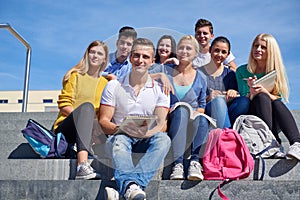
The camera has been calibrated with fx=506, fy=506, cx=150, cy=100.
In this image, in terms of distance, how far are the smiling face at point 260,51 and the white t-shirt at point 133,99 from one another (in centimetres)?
80

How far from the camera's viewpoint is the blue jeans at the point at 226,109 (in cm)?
319

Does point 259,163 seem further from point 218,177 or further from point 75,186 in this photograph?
point 75,186

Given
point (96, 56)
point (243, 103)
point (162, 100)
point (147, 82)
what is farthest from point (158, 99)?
point (96, 56)

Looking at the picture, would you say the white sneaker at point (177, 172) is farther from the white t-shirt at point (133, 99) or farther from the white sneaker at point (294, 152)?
the white sneaker at point (294, 152)

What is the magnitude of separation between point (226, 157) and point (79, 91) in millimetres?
1168

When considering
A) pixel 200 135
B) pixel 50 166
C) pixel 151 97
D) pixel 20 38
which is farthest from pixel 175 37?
pixel 20 38

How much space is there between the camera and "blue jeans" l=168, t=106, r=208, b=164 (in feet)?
9.84

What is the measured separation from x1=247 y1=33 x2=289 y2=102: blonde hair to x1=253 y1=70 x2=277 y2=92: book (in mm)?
46

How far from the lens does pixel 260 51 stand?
139 inches

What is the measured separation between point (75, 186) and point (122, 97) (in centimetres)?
64

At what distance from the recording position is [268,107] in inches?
127

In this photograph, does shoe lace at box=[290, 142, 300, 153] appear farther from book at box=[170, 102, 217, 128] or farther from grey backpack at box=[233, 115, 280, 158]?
book at box=[170, 102, 217, 128]

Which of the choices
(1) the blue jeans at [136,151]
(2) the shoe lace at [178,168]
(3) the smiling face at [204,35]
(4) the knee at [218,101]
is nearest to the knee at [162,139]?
(1) the blue jeans at [136,151]

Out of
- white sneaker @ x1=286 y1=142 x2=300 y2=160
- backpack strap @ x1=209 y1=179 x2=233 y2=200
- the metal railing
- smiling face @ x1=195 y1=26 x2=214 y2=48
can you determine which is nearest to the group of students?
white sneaker @ x1=286 y1=142 x2=300 y2=160
